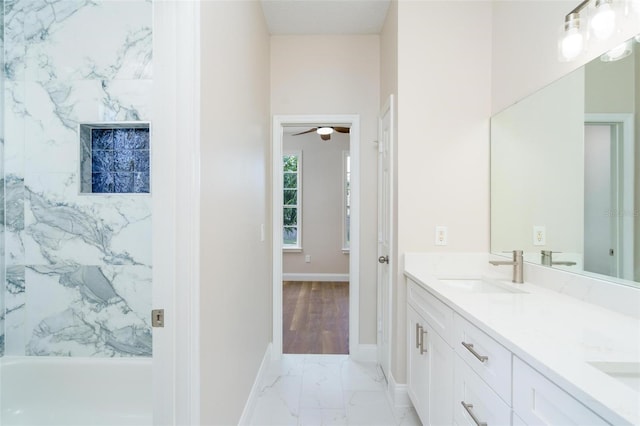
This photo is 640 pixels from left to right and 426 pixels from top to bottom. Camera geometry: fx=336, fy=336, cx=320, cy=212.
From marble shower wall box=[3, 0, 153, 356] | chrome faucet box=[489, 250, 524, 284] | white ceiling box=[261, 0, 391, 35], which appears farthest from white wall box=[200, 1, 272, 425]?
chrome faucet box=[489, 250, 524, 284]

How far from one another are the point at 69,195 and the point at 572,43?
110 inches

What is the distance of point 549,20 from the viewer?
175cm

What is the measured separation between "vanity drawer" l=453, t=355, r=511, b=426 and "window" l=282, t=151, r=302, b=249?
4.88m

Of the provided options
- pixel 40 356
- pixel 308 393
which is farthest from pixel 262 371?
pixel 40 356

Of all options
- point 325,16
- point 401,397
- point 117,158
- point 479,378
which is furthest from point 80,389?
point 325,16

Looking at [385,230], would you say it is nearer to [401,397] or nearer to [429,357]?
[429,357]

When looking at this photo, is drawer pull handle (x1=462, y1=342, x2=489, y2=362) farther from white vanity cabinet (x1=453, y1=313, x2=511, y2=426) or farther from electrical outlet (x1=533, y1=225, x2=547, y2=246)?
electrical outlet (x1=533, y1=225, x2=547, y2=246)

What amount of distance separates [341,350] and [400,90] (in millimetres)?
2311

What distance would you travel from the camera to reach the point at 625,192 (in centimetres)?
129

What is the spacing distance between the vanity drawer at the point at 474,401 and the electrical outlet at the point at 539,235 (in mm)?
842

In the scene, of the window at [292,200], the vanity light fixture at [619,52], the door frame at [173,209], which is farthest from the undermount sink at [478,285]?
the window at [292,200]

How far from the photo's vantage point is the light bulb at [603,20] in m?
Result: 1.35

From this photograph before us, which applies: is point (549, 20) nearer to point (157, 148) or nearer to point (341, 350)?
point (157, 148)

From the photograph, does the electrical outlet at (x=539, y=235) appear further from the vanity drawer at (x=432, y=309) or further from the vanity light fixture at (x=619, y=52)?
the vanity light fixture at (x=619, y=52)
